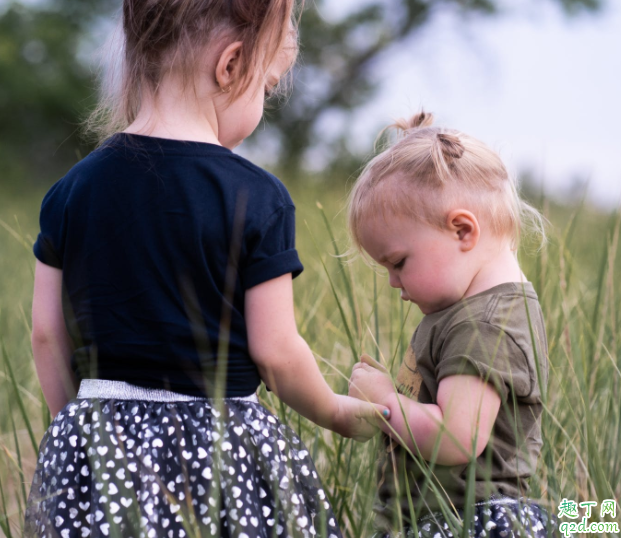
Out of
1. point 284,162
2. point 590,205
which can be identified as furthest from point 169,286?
point 284,162

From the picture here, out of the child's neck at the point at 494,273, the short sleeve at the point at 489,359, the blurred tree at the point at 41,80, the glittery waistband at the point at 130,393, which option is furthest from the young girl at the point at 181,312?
the blurred tree at the point at 41,80

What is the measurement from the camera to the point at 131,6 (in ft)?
4.01

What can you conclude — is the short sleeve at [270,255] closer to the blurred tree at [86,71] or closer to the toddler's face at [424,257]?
the toddler's face at [424,257]

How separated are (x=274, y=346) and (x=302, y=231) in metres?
3.19

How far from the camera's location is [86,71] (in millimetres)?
10914

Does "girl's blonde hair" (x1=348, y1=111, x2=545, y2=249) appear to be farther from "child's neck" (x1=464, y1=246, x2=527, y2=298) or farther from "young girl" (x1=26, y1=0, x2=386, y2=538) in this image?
"young girl" (x1=26, y1=0, x2=386, y2=538)

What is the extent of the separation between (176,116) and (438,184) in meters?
0.44

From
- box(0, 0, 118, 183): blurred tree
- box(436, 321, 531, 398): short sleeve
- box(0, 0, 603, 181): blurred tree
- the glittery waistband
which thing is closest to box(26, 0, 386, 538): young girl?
the glittery waistband

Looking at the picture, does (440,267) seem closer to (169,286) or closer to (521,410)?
(521,410)

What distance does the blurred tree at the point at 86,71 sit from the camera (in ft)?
35.4

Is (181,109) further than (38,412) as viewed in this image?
No

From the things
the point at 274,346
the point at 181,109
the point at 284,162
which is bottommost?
the point at 284,162

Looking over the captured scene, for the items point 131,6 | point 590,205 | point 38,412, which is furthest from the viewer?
point 590,205

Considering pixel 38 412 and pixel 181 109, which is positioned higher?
pixel 181 109
